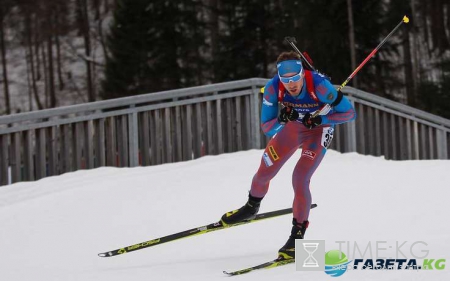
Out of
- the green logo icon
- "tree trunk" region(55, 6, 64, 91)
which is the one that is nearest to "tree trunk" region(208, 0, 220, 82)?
"tree trunk" region(55, 6, 64, 91)

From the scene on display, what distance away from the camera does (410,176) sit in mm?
9359

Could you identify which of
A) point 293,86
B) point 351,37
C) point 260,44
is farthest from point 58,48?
point 293,86

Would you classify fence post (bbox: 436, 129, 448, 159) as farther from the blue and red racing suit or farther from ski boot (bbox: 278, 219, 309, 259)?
ski boot (bbox: 278, 219, 309, 259)

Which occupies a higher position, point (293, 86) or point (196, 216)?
point (293, 86)

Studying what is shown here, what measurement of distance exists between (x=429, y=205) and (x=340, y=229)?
133 cm

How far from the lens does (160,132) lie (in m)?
10.7

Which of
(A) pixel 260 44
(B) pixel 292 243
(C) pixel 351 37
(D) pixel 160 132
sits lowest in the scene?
(B) pixel 292 243

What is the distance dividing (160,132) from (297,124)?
15.5 ft

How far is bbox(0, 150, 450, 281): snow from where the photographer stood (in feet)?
19.8

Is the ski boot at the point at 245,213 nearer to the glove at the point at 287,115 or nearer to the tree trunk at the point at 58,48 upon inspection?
the glove at the point at 287,115

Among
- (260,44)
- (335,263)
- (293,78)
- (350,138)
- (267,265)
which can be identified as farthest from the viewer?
(260,44)

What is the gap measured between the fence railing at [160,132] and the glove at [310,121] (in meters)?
4.62

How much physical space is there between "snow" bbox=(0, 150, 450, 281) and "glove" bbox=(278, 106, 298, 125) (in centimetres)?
129

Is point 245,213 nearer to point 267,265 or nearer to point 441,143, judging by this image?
point 267,265
